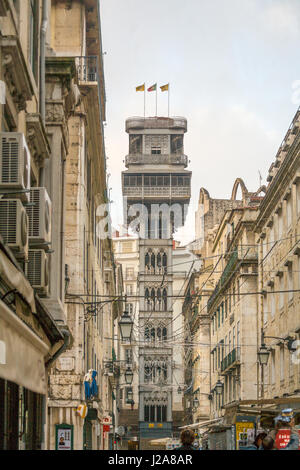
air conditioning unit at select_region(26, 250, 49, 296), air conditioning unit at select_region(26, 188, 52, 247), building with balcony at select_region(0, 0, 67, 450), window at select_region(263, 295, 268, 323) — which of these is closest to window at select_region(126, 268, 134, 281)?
window at select_region(263, 295, 268, 323)

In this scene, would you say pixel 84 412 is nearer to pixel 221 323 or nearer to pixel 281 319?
pixel 281 319

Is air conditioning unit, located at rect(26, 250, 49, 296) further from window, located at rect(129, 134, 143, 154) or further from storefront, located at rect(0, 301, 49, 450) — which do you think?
window, located at rect(129, 134, 143, 154)

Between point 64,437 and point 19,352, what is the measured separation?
13119 mm

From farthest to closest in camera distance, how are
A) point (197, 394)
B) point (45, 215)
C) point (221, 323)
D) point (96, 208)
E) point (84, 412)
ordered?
1. point (197, 394)
2. point (221, 323)
3. point (96, 208)
4. point (84, 412)
5. point (45, 215)

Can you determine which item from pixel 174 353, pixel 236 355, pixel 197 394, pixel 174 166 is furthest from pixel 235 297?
pixel 174 166

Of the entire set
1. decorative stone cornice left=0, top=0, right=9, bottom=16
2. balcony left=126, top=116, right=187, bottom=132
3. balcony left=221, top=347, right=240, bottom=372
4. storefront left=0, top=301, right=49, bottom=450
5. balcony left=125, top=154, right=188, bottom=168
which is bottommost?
storefront left=0, top=301, right=49, bottom=450

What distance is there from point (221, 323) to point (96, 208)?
93.8ft

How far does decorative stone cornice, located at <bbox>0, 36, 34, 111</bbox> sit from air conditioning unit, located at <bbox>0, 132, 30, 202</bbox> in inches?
42.7

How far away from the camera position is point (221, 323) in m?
59.5

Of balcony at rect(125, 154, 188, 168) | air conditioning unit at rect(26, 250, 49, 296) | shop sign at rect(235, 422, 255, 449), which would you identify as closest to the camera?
air conditioning unit at rect(26, 250, 49, 296)

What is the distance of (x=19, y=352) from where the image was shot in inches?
293

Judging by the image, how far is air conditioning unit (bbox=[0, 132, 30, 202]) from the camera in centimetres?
973

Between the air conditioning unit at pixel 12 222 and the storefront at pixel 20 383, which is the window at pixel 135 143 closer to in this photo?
the storefront at pixel 20 383
